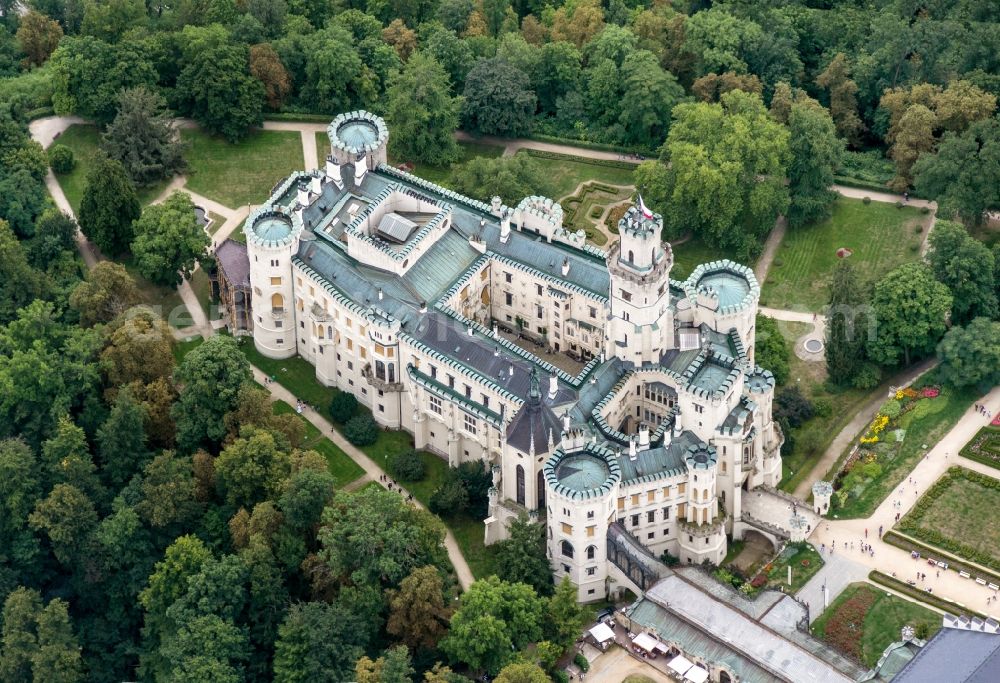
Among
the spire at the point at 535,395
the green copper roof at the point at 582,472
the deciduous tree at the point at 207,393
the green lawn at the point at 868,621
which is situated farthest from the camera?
the deciduous tree at the point at 207,393

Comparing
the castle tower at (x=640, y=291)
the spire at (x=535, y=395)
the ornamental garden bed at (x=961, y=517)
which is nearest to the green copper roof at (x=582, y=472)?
the spire at (x=535, y=395)

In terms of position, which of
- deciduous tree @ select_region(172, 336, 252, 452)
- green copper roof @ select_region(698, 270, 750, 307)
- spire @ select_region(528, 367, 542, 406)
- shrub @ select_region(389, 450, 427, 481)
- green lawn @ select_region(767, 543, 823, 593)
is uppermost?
green copper roof @ select_region(698, 270, 750, 307)

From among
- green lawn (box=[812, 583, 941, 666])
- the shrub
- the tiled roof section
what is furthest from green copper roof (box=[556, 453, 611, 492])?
the tiled roof section

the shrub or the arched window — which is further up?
the arched window

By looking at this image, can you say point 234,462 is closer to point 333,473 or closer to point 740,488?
point 333,473

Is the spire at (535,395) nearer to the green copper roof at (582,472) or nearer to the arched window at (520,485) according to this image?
the green copper roof at (582,472)

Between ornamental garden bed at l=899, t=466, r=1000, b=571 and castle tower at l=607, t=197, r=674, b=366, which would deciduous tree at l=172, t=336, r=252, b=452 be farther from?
ornamental garden bed at l=899, t=466, r=1000, b=571

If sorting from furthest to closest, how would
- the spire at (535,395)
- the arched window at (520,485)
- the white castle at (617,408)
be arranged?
the arched window at (520,485)
the spire at (535,395)
the white castle at (617,408)
